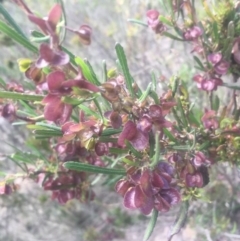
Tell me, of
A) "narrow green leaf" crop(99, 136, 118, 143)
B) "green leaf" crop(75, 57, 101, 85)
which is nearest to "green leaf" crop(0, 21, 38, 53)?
"green leaf" crop(75, 57, 101, 85)

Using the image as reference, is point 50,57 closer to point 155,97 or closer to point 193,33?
point 155,97

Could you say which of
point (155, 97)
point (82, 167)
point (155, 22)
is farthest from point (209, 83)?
point (82, 167)

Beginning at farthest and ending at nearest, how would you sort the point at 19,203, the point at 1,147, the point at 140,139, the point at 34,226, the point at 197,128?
the point at 1,147, the point at 34,226, the point at 19,203, the point at 197,128, the point at 140,139

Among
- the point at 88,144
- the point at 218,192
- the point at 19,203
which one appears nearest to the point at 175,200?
the point at 88,144

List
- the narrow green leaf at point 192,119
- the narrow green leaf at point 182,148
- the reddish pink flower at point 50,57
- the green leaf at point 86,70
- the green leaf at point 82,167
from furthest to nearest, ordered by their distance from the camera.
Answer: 1. the narrow green leaf at point 192,119
2. the narrow green leaf at point 182,148
3. the green leaf at point 82,167
4. the green leaf at point 86,70
5. the reddish pink flower at point 50,57

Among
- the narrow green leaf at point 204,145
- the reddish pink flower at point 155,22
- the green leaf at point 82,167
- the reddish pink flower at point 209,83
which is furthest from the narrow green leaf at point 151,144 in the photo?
the reddish pink flower at point 155,22

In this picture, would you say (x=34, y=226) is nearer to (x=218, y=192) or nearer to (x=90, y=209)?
(x=90, y=209)

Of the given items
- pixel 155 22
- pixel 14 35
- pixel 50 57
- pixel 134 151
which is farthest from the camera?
pixel 155 22

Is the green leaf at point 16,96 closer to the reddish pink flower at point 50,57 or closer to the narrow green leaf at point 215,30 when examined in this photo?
the reddish pink flower at point 50,57

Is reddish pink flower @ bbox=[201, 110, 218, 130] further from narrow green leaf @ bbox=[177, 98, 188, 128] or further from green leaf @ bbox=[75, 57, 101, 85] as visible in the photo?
green leaf @ bbox=[75, 57, 101, 85]
